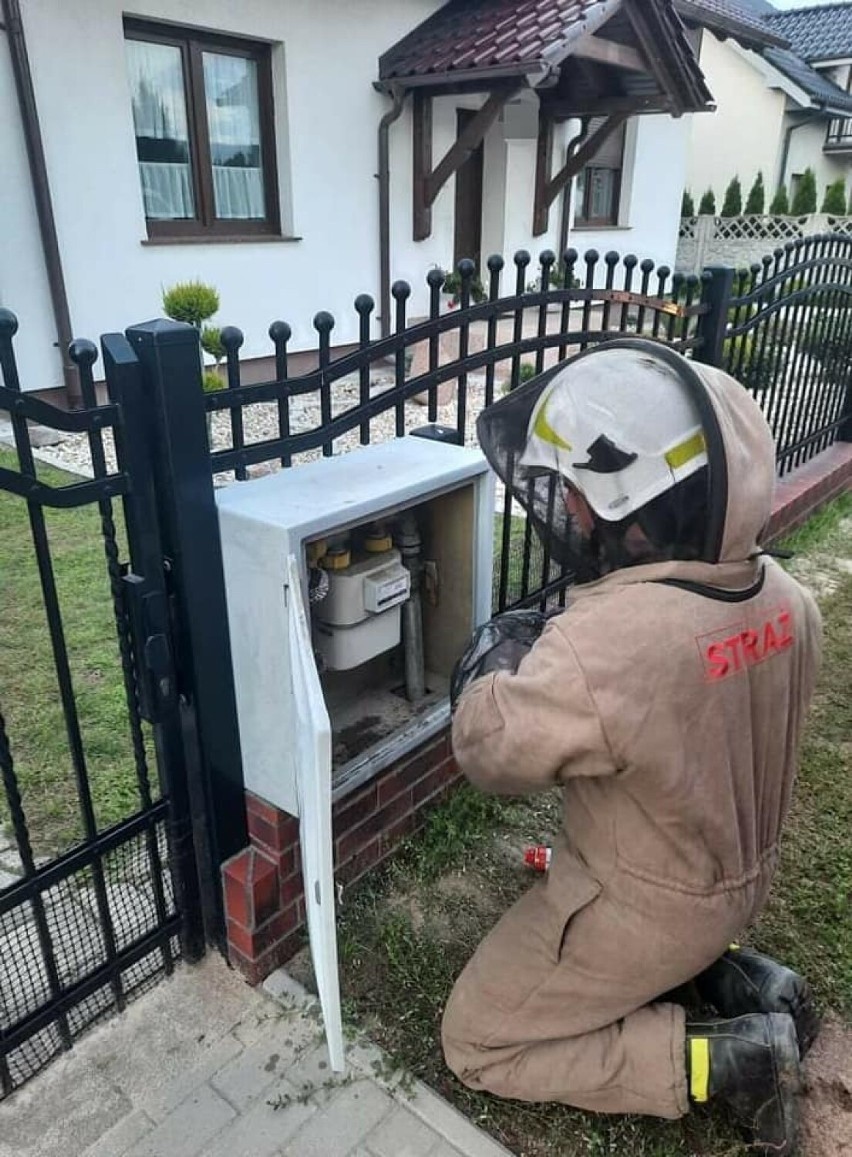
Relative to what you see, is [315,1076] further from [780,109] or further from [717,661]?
[780,109]

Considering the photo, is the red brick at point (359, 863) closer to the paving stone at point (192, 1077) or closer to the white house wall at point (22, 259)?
the paving stone at point (192, 1077)

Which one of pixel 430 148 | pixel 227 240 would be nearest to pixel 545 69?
pixel 430 148

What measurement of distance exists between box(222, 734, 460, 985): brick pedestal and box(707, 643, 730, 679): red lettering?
1.06 m

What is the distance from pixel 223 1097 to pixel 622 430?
5.25ft

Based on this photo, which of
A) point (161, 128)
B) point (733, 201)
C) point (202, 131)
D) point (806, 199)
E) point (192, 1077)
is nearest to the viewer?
point (192, 1077)

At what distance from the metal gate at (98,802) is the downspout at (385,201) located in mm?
7407

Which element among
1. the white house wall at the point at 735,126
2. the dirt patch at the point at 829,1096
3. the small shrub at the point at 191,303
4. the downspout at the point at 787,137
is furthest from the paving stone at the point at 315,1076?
the downspout at the point at 787,137

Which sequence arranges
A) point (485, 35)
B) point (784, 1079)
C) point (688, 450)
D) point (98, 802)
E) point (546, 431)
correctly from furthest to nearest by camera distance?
point (485, 35), point (98, 802), point (784, 1079), point (546, 431), point (688, 450)

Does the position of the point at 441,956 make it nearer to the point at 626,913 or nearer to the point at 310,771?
the point at 626,913

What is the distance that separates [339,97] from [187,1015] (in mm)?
9058

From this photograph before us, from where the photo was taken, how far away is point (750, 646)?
1.47m

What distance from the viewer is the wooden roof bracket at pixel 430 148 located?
354 inches

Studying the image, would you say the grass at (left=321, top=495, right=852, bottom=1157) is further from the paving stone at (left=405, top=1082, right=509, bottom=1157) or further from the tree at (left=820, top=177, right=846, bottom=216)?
the tree at (left=820, top=177, right=846, bottom=216)

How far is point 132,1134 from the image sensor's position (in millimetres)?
1750
